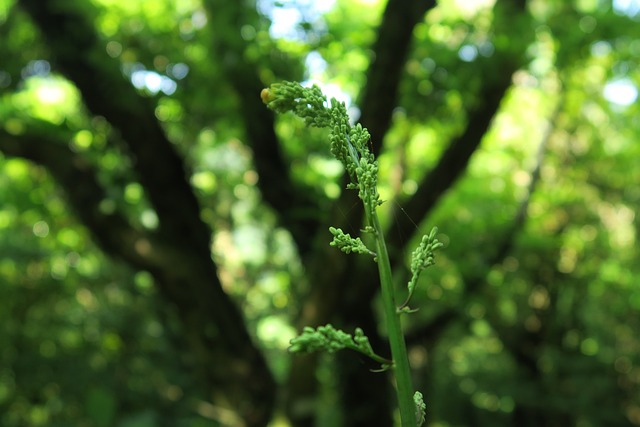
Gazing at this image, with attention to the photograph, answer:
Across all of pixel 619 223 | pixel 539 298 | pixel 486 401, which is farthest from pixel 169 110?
pixel 486 401

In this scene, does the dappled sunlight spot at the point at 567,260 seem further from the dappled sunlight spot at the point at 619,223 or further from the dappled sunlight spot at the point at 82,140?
the dappled sunlight spot at the point at 82,140

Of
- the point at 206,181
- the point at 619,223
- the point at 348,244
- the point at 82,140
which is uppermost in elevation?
the point at 619,223

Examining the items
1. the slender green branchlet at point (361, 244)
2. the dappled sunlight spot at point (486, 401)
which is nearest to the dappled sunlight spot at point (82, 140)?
the slender green branchlet at point (361, 244)

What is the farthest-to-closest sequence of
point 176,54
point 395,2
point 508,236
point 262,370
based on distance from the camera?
point 508,236 < point 262,370 < point 176,54 < point 395,2

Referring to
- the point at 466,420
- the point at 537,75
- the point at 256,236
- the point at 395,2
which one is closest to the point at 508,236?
the point at 537,75

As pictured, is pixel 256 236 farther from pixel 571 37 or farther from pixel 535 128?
pixel 571 37

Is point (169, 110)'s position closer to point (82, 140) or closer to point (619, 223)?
point (82, 140)

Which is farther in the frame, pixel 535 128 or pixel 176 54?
pixel 535 128
